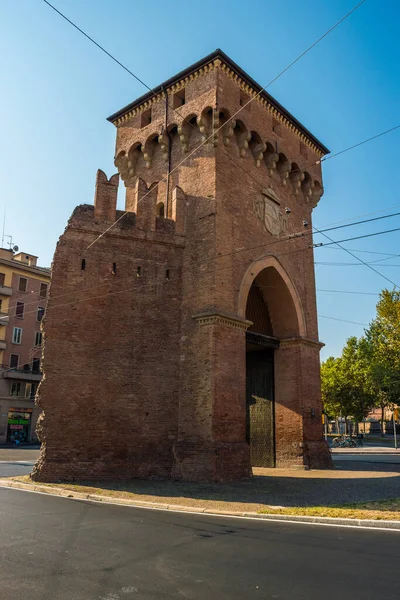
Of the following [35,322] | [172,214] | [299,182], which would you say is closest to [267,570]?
[172,214]

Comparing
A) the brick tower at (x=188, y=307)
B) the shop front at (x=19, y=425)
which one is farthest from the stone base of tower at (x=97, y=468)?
the shop front at (x=19, y=425)

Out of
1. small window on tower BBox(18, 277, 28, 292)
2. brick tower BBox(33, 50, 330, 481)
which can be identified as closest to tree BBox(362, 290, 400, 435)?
brick tower BBox(33, 50, 330, 481)

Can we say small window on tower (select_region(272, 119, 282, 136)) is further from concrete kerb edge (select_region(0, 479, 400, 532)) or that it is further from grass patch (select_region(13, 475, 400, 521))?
concrete kerb edge (select_region(0, 479, 400, 532))

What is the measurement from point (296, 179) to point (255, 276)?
6.05m

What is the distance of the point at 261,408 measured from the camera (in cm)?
1898

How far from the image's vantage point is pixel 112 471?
1312 centimetres

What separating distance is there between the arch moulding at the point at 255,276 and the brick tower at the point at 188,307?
7cm

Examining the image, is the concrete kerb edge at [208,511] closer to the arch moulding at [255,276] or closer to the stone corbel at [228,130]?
the arch moulding at [255,276]

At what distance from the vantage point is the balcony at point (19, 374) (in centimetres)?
3675

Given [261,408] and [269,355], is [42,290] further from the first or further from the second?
[261,408]

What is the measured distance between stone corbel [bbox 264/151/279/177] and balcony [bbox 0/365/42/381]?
26.5m

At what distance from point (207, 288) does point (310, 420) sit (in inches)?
283

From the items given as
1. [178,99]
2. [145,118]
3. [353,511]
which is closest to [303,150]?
[178,99]

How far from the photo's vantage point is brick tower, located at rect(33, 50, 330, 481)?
13.3 metres
